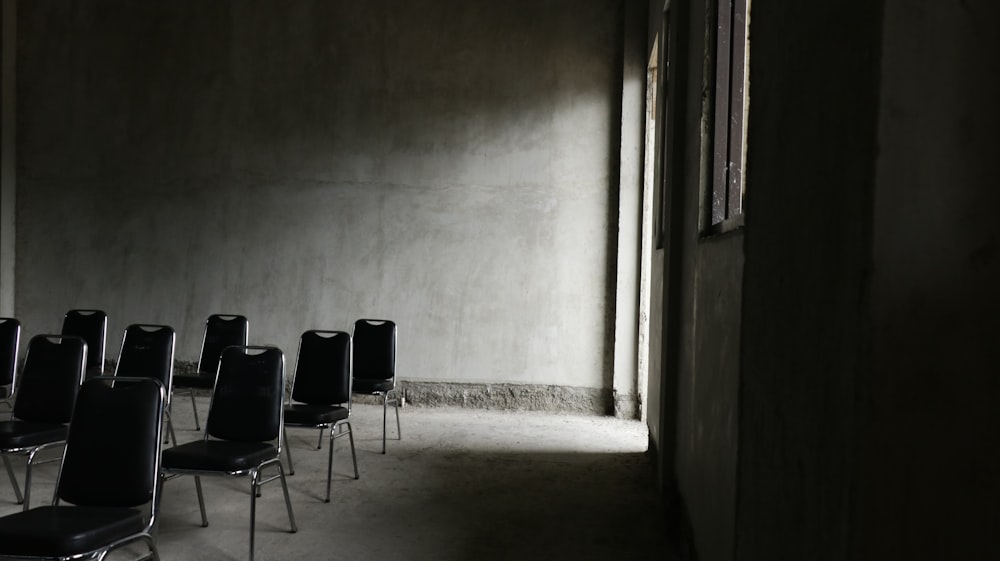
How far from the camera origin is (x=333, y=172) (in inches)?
283

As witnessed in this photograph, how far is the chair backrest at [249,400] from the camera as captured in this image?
365cm

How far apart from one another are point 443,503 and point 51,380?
205 centimetres

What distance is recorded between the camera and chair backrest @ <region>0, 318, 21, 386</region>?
484 cm

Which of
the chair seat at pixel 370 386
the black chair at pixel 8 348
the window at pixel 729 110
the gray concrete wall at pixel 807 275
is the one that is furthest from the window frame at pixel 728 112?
the black chair at pixel 8 348

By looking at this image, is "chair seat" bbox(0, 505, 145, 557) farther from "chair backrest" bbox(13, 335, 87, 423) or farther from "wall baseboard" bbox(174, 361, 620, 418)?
"wall baseboard" bbox(174, 361, 620, 418)

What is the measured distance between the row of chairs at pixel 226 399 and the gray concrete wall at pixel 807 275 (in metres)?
2.05

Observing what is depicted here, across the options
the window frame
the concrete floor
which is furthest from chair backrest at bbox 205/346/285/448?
the window frame

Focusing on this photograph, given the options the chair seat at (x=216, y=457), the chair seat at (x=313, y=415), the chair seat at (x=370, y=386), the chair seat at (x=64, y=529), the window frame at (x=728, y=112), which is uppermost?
the window frame at (x=728, y=112)

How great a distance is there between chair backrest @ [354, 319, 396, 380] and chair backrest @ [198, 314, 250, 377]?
0.81 meters

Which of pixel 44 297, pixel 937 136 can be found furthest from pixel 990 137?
pixel 44 297

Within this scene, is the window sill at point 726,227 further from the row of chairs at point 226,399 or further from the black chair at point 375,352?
the black chair at point 375,352

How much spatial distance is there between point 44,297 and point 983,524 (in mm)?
8102

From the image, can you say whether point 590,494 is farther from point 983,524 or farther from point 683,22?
point 983,524

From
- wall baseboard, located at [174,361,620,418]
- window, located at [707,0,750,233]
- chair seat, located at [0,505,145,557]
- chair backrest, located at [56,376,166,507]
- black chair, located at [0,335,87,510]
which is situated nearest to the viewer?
chair seat, located at [0,505,145,557]
